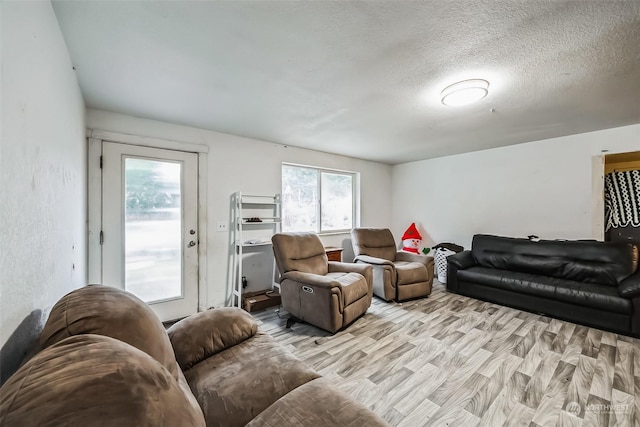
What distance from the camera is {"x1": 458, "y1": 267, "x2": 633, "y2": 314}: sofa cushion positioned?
2496 mm

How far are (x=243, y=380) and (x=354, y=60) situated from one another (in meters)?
2.00

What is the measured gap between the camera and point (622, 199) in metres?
3.40

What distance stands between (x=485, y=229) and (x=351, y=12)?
4.13 meters

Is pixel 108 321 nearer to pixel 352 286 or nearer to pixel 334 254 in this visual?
pixel 352 286

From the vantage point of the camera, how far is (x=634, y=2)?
1245mm

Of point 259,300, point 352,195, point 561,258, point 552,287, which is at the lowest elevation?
point 259,300

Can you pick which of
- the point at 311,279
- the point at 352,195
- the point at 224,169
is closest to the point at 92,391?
the point at 311,279

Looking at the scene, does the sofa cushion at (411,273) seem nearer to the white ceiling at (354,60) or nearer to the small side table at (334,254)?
the small side table at (334,254)

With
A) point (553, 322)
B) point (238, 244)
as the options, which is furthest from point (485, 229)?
point (238, 244)

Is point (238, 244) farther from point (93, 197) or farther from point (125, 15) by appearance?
point (125, 15)

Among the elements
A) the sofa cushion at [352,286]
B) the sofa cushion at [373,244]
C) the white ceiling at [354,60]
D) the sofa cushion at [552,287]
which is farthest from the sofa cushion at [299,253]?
the sofa cushion at [552,287]

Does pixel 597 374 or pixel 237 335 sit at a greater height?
pixel 237 335

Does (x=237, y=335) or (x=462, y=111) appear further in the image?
(x=462, y=111)

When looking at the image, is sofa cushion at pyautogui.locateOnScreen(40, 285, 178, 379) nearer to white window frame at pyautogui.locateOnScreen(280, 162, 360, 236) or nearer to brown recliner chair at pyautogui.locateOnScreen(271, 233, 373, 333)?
brown recliner chair at pyautogui.locateOnScreen(271, 233, 373, 333)
